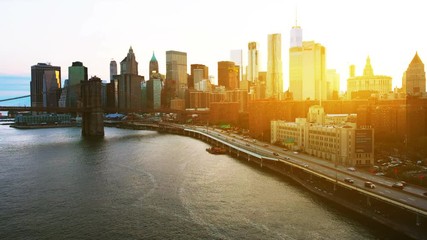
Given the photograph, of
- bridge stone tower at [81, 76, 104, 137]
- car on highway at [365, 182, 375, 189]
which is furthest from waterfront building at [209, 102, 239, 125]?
car on highway at [365, 182, 375, 189]

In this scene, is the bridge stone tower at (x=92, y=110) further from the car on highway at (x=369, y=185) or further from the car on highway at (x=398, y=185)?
the car on highway at (x=398, y=185)

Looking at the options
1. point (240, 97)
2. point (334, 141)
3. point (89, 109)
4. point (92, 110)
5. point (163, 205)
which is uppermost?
point (240, 97)

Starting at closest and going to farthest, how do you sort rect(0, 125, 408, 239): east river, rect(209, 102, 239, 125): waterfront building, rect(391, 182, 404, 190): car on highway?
1. rect(0, 125, 408, 239): east river
2. rect(391, 182, 404, 190): car on highway
3. rect(209, 102, 239, 125): waterfront building

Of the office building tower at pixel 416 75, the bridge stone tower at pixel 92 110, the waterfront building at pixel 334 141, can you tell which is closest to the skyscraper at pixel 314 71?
the office building tower at pixel 416 75

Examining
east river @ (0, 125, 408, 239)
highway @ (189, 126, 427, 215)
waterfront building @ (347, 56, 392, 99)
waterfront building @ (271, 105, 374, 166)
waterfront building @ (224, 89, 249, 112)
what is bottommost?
east river @ (0, 125, 408, 239)

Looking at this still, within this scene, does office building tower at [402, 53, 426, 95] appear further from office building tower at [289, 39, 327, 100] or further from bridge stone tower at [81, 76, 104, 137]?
bridge stone tower at [81, 76, 104, 137]

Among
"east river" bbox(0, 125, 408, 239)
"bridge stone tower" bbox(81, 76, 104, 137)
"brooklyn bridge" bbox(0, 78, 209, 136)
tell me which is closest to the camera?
"east river" bbox(0, 125, 408, 239)

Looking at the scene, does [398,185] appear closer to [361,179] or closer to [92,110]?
[361,179]

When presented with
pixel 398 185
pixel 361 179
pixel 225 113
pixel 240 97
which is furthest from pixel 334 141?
pixel 240 97
